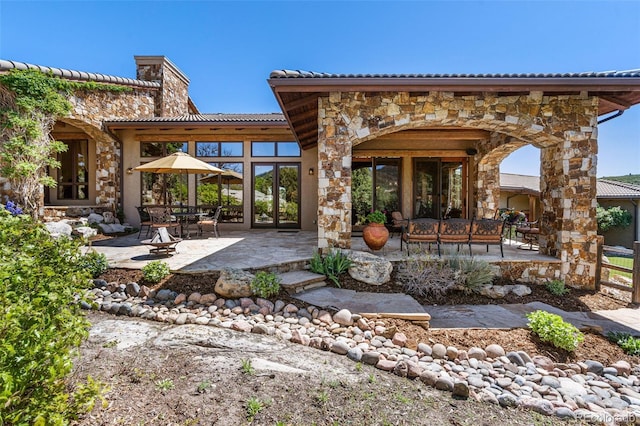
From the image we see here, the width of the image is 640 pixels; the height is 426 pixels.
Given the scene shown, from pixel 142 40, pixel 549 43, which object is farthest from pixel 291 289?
pixel 142 40

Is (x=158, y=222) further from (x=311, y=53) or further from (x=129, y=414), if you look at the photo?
(x=311, y=53)

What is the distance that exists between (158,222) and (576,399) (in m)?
7.89

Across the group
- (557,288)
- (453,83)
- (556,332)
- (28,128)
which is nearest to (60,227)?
(28,128)

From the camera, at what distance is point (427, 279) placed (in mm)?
5020

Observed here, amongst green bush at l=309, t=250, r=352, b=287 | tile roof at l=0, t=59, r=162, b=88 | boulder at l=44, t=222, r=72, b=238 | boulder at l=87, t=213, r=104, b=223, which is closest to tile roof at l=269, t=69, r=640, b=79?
green bush at l=309, t=250, r=352, b=287

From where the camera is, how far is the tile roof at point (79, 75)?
7573 mm

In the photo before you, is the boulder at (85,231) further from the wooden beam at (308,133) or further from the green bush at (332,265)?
the green bush at (332,265)

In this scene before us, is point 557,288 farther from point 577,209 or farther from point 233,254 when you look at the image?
point 233,254

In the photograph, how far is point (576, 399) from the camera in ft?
8.57

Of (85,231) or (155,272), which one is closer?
(155,272)

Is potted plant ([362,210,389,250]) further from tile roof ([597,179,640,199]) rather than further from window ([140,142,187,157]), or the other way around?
tile roof ([597,179,640,199])

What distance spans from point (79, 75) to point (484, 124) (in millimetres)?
11433

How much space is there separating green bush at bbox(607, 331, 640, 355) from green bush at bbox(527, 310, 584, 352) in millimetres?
606

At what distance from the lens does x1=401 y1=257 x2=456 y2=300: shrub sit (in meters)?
4.96
